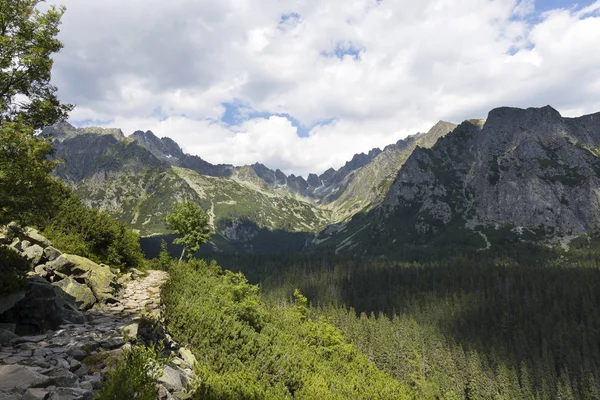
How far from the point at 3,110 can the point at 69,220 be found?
64.8 ft

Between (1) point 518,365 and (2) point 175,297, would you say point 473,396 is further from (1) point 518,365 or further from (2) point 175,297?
(2) point 175,297

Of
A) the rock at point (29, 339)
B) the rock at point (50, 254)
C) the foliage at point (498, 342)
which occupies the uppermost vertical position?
the rock at point (50, 254)

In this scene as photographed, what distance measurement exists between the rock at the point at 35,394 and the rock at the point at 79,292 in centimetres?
1222

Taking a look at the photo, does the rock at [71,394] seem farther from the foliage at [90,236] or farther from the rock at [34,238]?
the foliage at [90,236]

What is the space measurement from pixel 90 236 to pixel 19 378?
26358 mm

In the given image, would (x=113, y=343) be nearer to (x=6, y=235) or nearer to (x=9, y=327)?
(x=9, y=327)

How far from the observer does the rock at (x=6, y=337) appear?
12886mm

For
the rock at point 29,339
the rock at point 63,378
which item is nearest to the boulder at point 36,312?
the rock at point 29,339

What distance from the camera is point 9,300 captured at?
14.1m

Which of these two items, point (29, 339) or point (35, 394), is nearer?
point (35, 394)

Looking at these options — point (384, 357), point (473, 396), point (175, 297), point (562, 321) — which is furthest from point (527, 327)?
point (175, 297)

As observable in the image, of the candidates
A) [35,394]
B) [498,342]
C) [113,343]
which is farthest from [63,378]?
[498,342]

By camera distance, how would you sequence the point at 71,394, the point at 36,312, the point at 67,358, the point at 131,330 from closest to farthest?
the point at 71,394
the point at 67,358
the point at 36,312
the point at 131,330

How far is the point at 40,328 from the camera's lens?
1506 cm
